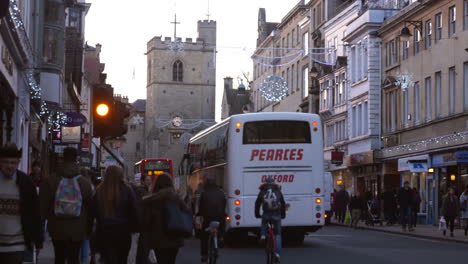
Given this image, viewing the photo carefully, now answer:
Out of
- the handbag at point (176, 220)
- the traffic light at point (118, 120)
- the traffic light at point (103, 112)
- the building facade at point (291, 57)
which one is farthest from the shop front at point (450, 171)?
the handbag at point (176, 220)

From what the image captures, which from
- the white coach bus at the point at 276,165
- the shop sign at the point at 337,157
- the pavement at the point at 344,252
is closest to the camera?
the pavement at the point at 344,252

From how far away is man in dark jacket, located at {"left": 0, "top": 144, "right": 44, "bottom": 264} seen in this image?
8.98 metres

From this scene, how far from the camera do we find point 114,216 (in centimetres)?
1171

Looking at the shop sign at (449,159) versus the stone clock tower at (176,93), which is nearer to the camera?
the shop sign at (449,159)

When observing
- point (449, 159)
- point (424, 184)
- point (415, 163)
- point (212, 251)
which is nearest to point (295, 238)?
point (212, 251)

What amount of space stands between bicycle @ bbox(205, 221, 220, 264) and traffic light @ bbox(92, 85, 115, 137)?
3471 mm

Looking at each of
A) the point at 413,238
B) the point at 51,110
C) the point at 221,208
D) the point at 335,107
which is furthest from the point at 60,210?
the point at 335,107

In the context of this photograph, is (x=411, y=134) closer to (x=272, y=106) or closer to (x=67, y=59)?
(x=67, y=59)

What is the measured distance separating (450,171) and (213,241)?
26218mm

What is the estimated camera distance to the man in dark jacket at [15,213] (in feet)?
29.5

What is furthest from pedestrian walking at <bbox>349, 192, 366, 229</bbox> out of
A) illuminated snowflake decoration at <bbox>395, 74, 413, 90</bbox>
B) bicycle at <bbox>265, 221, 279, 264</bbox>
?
bicycle at <bbox>265, 221, 279, 264</bbox>

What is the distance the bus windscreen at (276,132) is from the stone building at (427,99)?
48.0 feet

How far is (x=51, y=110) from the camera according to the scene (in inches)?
1512

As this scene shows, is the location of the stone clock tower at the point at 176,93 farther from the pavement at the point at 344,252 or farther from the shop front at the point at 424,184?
the pavement at the point at 344,252
